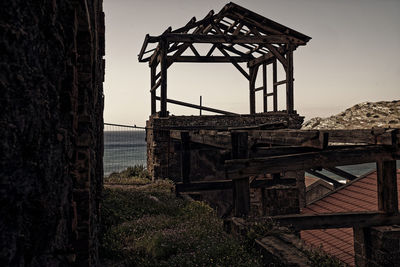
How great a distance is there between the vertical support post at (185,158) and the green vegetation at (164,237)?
80 centimetres

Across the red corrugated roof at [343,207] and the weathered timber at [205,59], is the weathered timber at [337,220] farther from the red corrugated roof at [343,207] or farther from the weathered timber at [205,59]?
the weathered timber at [205,59]

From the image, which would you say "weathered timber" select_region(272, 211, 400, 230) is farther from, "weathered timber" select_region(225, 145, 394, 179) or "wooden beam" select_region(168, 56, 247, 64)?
"wooden beam" select_region(168, 56, 247, 64)

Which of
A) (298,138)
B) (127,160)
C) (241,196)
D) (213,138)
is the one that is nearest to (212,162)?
(213,138)

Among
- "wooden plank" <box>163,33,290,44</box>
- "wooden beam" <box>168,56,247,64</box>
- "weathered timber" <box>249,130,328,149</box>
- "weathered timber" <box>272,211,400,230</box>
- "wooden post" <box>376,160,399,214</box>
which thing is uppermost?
"wooden plank" <box>163,33,290,44</box>

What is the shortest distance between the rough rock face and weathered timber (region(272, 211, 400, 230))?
242 inches

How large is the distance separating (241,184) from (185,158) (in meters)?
3.74

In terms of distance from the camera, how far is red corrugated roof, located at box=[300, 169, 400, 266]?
29.3ft

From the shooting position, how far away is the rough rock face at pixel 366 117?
11.6 m

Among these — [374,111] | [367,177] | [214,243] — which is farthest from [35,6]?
[374,111]

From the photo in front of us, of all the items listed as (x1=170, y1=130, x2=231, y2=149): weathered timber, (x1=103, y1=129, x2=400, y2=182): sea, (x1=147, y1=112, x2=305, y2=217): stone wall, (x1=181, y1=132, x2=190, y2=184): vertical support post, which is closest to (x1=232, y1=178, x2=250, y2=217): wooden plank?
(x1=170, y1=130, x2=231, y2=149): weathered timber

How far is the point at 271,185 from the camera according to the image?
1048cm

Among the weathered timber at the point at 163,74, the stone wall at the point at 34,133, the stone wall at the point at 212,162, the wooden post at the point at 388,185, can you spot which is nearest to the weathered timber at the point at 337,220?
the wooden post at the point at 388,185

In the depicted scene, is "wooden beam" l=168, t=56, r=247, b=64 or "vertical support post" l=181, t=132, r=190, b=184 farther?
"wooden beam" l=168, t=56, r=247, b=64

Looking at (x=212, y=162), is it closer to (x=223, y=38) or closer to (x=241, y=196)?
(x=223, y=38)
